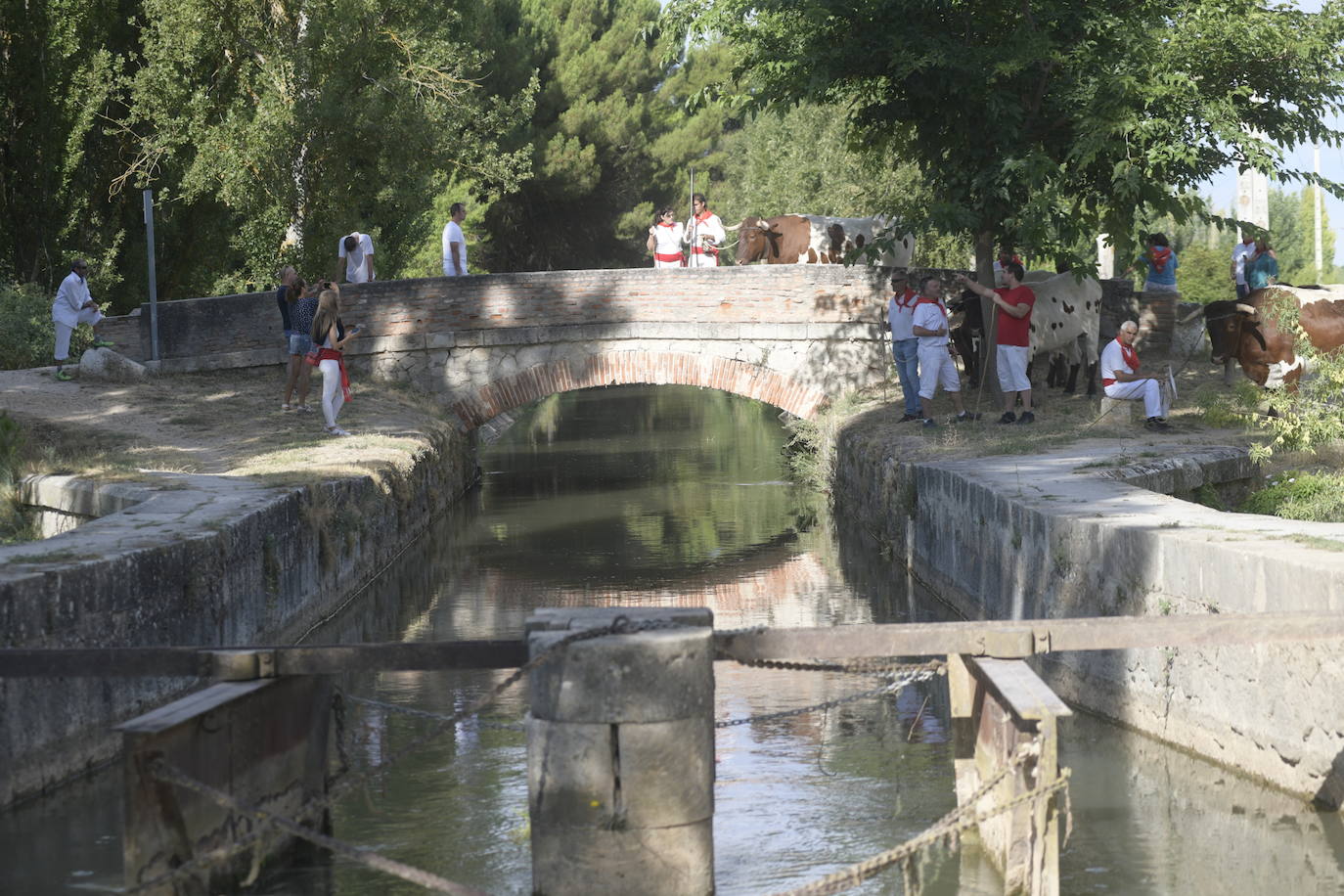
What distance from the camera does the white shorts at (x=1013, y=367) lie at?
16.2 metres

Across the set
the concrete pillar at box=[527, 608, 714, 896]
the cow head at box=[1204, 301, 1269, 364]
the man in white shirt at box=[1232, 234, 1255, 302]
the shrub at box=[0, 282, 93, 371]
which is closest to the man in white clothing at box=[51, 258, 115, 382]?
the shrub at box=[0, 282, 93, 371]

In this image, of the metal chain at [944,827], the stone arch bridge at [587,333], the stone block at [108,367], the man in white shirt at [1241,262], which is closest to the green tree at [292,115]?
the stone arch bridge at [587,333]

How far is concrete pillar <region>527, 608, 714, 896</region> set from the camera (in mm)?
6219

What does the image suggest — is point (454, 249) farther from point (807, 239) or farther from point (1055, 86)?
point (1055, 86)

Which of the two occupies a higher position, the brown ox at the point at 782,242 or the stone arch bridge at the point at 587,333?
the brown ox at the point at 782,242

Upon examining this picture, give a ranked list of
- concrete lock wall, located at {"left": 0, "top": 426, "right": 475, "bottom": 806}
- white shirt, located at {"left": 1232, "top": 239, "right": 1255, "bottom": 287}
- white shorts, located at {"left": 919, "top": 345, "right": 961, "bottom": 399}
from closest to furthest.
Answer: concrete lock wall, located at {"left": 0, "top": 426, "right": 475, "bottom": 806}, white shorts, located at {"left": 919, "top": 345, "right": 961, "bottom": 399}, white shirt, located at {"left": 1232, "top": 239, "right": 1255, "bottom": 287}

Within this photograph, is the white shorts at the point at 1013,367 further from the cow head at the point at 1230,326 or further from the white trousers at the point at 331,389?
the white trousers at the point at 331,389

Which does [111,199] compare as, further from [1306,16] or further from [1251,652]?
[1251,652]

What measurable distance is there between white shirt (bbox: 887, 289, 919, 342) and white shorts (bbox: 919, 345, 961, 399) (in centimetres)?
52

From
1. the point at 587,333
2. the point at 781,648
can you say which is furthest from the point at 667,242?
the point at 781,648

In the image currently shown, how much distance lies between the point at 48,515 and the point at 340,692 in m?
5.50

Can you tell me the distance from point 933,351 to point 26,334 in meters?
11.2

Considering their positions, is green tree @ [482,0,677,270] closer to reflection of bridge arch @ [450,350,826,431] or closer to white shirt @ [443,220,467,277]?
white shirt @ [443,220,467,277]

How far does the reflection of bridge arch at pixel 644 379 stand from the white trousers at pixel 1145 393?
536 cm
